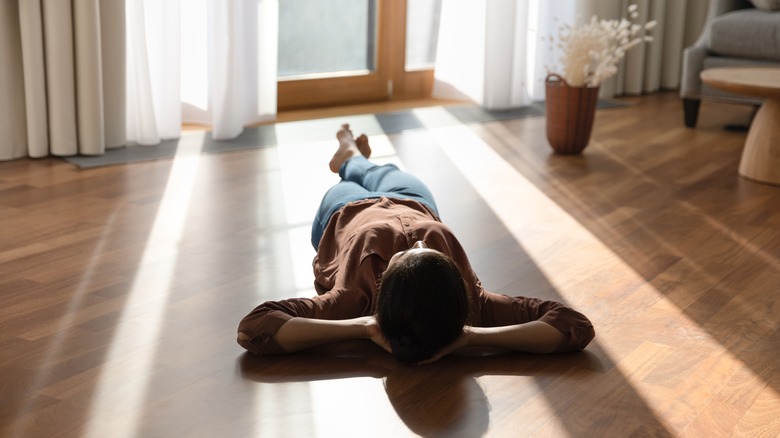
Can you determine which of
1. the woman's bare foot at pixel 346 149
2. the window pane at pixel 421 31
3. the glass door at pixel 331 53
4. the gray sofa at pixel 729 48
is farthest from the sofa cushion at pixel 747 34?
the woman's bare foot at pixel 346 149

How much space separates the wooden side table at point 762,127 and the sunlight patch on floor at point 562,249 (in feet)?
2.69

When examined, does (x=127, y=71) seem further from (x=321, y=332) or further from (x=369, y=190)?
(x=321, y=332)

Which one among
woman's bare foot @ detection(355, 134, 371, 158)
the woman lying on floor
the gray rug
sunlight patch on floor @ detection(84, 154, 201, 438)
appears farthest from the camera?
the gray rug

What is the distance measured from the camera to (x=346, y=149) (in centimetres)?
269

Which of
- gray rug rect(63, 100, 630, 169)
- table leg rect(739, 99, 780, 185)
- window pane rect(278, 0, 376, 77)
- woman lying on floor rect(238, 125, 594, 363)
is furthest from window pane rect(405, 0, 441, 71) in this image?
woman lying on floor rect(238, 125, 594, 363)

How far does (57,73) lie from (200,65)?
0.74 meters

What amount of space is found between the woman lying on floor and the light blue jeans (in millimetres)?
138

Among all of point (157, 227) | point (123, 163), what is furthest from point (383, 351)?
point (123, 163)

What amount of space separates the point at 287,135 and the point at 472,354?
2207 mm

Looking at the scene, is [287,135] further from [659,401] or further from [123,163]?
[659,401]

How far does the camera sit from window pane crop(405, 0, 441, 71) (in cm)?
482

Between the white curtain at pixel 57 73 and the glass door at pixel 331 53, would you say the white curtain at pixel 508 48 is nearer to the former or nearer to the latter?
the glass door at pixel 331 53

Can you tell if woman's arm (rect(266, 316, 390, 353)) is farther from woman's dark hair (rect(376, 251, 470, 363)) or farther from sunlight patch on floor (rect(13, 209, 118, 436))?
sunlight patch on floor (rect(13, 209, 118, 436))

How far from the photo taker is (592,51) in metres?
3.60
